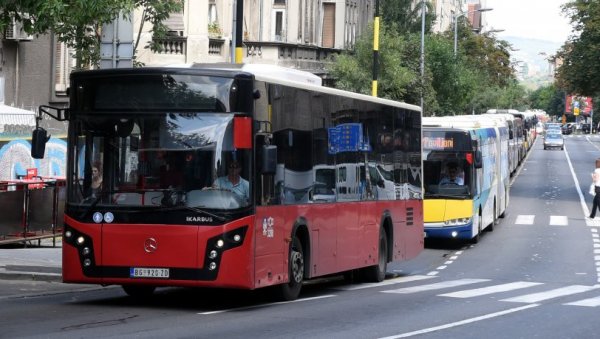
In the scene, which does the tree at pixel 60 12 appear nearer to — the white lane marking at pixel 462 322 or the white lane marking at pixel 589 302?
the white lane marking at pixel 462 322

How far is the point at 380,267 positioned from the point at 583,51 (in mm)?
40082

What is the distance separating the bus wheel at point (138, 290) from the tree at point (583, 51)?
43.7m

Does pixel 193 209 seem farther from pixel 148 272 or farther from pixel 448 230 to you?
pixel 448 230

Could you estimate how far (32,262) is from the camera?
22141 millimetres

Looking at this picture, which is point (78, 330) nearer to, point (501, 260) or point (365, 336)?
point (365, 336)

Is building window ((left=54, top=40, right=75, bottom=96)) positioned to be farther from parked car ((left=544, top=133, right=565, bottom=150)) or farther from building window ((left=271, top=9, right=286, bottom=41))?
parked car ((left=544, top=133, right=565, bottom=150))

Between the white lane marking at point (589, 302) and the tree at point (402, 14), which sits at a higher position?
the tree at point (402, 14)

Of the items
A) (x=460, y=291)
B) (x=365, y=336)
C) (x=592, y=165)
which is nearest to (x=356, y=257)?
(x=460, y=291)

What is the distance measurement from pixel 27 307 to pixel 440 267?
12971 mm

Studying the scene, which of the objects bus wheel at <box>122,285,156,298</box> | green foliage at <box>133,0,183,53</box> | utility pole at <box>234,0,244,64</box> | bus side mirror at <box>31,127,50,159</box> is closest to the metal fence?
green foliage at <box>133,0,183,53</box>

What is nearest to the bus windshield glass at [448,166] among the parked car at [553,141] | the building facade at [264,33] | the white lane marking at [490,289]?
the building facade at [264,33]

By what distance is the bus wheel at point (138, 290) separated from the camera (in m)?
17.5

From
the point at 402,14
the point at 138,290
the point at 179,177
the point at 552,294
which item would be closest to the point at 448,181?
the point at 552,294

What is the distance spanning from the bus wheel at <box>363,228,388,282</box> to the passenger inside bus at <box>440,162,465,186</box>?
9650 millimetres
